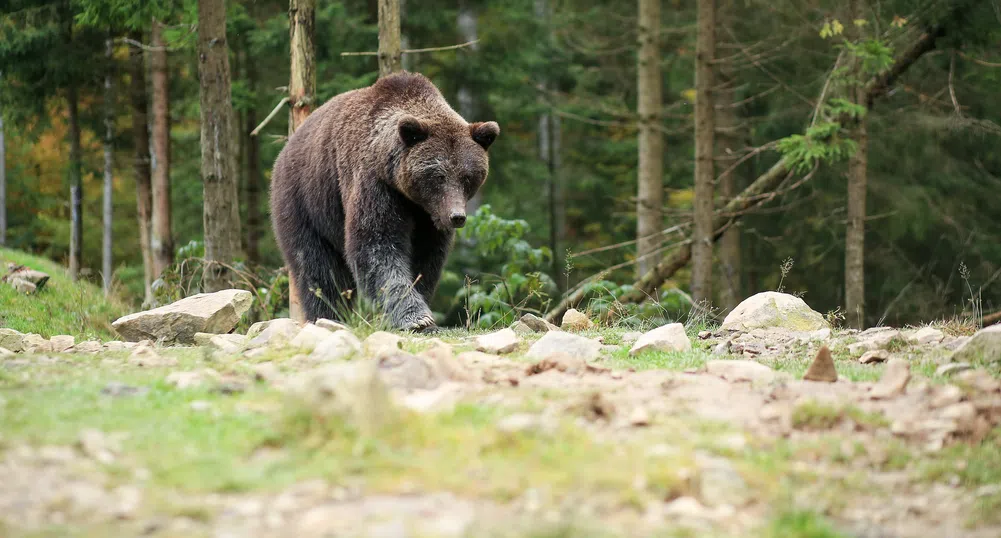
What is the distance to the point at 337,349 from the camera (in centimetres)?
561

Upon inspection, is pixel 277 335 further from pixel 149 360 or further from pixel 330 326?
pixel 149 360

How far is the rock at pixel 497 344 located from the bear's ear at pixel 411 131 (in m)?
2.58

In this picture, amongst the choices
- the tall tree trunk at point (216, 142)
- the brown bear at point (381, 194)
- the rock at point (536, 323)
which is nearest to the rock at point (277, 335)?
the brown bear at point (381, 194)

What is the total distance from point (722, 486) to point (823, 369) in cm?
193

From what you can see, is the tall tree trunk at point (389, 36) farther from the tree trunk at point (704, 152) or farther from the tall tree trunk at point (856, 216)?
the tall tree trunk at point (856, 216)

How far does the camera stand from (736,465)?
3670 millimetres

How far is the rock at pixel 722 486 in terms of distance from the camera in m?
3.42

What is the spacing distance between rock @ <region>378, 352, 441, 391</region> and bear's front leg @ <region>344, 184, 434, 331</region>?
123 inches

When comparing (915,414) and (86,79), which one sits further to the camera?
(86,79)

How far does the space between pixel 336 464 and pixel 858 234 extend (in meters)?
12.2

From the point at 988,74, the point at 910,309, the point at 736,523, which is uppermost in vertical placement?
the point at 988,74

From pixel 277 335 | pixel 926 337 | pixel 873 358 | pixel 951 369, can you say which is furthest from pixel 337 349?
pixel 926 337

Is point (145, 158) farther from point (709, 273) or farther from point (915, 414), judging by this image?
point (915, 414)

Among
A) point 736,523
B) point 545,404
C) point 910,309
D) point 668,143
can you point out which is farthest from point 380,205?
point 668,143
